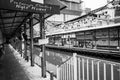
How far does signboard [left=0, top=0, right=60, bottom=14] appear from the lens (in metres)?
2.88

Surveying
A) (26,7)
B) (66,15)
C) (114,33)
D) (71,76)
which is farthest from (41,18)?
(66,15)

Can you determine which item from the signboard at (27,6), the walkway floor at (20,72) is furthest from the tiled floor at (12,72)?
the signboard at (27,6)

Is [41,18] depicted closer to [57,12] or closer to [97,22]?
[57,12]

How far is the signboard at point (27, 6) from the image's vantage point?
2875mm

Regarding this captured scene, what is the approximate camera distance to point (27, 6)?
129 inches

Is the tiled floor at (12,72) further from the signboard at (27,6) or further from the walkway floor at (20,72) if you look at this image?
the signboard at (27,6)

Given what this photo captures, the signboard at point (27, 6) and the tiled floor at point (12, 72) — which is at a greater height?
the signboard at point (27, 6)

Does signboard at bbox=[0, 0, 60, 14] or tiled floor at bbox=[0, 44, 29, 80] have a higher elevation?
signboard at bbox=[0, 0, 60, 14]

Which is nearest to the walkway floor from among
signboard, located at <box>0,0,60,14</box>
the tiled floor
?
the tiled floor

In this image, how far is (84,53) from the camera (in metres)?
15.7

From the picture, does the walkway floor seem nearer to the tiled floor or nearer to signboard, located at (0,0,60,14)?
the tiled floor

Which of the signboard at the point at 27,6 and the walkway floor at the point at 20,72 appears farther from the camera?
the walkway floor at the point at 20,72

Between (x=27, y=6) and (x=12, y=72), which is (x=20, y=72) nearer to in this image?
(x=12, y=72)

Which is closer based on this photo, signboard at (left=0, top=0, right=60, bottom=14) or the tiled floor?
signboard at (left=0, top=0, right=60, bottom=14)
